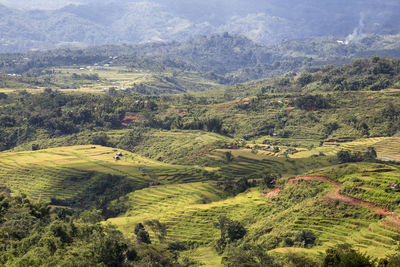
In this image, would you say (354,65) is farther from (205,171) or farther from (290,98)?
(205,171)

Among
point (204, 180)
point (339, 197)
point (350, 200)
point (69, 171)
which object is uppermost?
point (350, 200)

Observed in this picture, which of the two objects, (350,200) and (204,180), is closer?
(350,200)

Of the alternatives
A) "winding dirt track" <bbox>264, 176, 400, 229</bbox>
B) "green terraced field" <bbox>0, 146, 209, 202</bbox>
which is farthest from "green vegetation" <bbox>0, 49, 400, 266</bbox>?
"green terraced field" <bbox>0, 146, 209, 202</bbox>

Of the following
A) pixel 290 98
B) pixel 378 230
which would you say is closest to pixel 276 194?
pixel 378 230

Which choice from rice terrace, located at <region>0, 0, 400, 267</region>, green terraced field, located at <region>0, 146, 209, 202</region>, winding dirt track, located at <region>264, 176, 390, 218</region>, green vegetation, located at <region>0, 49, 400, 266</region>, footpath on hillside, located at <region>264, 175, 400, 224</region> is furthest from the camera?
green terraced field, located at <region>0, 146, 209, 202</region>

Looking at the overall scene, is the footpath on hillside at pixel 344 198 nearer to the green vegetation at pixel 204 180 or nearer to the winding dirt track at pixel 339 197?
the winding dirt track at pixel 339 197

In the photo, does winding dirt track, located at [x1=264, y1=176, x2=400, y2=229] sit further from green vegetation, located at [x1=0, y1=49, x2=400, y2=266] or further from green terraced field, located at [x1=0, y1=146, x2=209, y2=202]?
green terraced field, located at [x1=0, y1=146, x2=209, y2=202]

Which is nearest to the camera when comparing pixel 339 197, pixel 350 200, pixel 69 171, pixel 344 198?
pixel 350 200

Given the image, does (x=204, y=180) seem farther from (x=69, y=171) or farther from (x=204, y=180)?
(x=69, y=171)

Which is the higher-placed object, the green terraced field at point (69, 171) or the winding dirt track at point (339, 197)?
the winding dirt track at point (339, 197)

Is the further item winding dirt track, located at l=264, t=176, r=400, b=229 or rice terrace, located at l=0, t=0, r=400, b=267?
rice terrace, located at l=0, t=0, r=400, b=267

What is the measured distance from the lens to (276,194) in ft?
177

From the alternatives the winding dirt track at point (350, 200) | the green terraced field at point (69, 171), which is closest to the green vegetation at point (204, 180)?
the winding dirt track at point (350, 200)

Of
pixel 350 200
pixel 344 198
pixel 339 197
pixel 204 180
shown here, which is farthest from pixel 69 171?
pixel 350 200
